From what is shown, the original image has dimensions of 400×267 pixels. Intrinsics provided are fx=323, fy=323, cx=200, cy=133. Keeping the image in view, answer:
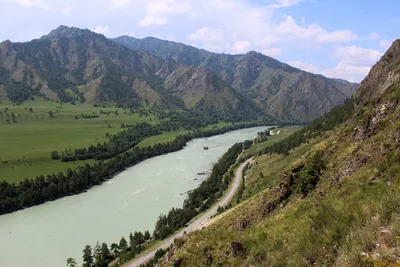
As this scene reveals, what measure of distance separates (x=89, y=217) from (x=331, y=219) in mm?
82991

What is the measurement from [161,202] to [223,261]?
81.7 metres

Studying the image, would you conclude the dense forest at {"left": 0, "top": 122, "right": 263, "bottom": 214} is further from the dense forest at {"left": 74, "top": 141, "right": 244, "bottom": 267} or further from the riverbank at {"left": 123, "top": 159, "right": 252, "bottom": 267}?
the riverbank at {"left": 123, "top": 159, "right": 252, "bottom": 267}

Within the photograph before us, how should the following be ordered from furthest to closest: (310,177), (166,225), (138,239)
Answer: (166,225)
(138,239)
(310,177)

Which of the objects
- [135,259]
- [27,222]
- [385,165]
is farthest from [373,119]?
[27,222]

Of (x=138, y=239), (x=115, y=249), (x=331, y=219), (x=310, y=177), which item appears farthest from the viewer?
(x=138, y=239)

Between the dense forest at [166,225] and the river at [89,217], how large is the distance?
517 centimetres

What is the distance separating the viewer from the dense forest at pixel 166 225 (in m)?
59.3

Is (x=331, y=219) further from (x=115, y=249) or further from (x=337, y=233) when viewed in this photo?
(x=115, y=249)

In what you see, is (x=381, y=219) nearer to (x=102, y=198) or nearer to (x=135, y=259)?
(x=135, y=259)

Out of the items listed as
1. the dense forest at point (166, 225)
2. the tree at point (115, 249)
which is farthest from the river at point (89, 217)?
the tree at point (115, 249)

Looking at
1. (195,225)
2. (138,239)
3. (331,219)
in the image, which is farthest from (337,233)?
(195,225)

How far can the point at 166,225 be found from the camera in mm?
72375

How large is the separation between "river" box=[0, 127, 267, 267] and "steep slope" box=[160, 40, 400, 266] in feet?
131

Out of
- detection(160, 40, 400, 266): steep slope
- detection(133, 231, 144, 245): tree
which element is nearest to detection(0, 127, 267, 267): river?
detection(133, 231, 144, 245): tree
